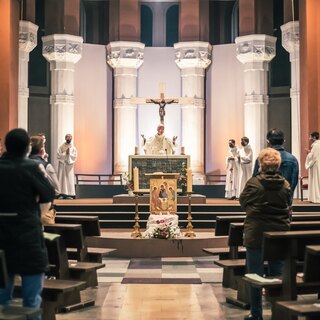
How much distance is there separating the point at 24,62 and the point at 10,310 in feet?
50.8

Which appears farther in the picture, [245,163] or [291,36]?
[291,36]

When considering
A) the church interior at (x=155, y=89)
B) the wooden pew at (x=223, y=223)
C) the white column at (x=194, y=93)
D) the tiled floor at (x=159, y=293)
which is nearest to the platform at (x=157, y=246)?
the tiled floor at (x=159, y=293)

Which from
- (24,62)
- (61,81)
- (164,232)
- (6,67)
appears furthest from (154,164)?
(24,62)

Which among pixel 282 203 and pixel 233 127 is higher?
pixel 233 127

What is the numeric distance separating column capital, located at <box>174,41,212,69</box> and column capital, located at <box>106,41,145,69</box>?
1097mm

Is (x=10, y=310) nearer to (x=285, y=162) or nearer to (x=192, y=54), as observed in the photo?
(x=285, y=162)

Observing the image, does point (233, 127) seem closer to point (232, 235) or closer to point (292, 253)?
point (232, 235)

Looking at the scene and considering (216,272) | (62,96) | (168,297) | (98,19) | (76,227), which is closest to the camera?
(76,227)

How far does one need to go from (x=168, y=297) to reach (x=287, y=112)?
47.5 feet

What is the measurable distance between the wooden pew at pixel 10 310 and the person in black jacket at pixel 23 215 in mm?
71

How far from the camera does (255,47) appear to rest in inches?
761

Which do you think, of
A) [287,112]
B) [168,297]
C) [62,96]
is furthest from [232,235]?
[287,112]

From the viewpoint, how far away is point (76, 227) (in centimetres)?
700

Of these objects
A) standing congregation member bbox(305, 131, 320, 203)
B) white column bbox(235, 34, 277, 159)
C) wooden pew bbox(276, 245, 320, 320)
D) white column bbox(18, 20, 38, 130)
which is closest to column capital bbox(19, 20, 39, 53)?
white column bbox(18, 20, 38, 130)
